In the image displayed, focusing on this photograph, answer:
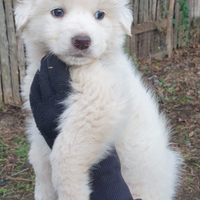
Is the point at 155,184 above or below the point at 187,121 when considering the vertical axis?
above

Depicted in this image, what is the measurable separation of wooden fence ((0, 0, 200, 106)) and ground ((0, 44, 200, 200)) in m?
0.48

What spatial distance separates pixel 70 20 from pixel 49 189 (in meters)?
1.53

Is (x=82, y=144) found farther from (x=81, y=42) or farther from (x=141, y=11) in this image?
(x=141, y=11)

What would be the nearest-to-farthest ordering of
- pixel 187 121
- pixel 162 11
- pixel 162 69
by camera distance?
pixel 187 121 → pixel 162 69 → pixel 162 11

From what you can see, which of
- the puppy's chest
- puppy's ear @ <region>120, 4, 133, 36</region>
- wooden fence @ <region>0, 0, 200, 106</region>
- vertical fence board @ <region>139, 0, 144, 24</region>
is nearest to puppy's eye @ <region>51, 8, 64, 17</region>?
the puppy's chest

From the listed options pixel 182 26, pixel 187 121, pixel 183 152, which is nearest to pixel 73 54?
pixel 183 152

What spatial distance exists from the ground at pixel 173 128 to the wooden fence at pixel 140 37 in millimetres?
480

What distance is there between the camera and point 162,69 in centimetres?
720

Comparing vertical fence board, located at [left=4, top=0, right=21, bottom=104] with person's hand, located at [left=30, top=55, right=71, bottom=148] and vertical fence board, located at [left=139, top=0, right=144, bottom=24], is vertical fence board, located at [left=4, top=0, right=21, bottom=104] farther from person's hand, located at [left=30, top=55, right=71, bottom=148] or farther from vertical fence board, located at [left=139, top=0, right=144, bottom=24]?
vertical fence board, located at [left=139, top=0, right=144, bottom=24]

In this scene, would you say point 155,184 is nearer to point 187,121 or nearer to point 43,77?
point 43,77

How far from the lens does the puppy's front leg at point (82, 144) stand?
189 centimetres

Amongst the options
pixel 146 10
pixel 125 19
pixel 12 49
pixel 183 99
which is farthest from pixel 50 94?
pixel 146 10

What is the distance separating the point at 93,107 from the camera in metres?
1.93

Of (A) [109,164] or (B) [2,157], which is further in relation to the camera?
(B) [2,157]
